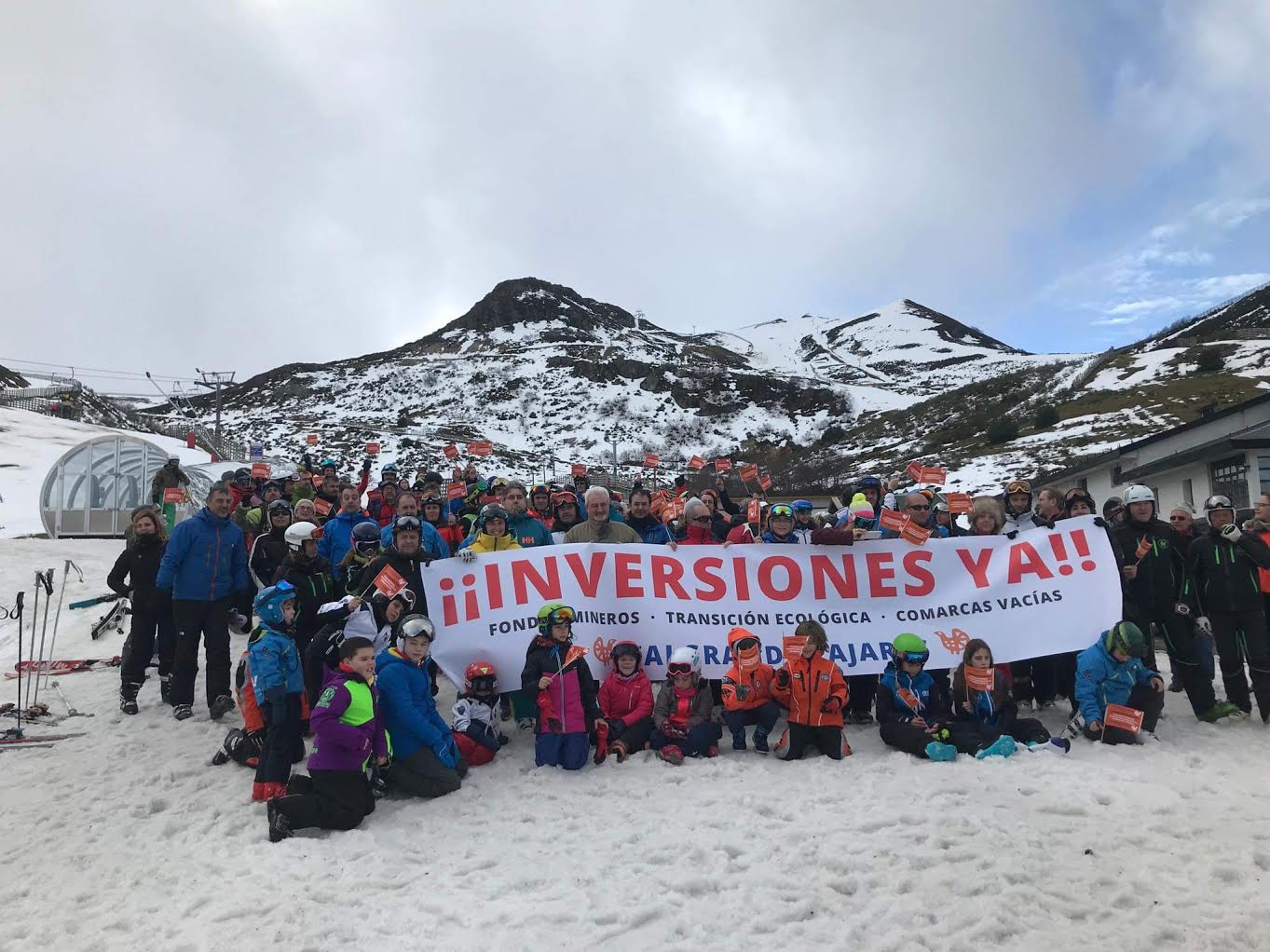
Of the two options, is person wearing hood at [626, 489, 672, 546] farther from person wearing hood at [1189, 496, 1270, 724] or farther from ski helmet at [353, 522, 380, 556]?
person wearing hood at [1189, 496, 1270, 724]

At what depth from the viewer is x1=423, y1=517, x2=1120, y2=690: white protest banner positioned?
6.55 metres

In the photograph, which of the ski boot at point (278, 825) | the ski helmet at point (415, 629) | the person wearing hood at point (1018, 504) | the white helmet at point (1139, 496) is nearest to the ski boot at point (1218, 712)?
the white helmet at point (1139, 496)

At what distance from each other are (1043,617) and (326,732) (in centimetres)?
600

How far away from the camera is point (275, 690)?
17.1ft

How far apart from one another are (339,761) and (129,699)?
3.48m

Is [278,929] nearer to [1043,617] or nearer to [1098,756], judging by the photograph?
[1098,756]

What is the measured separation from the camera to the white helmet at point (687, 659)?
20.5 ft

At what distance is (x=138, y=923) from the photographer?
12.4ft

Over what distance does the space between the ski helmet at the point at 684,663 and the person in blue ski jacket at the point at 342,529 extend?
3.21 m

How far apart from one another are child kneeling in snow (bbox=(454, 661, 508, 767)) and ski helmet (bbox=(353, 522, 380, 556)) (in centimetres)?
146

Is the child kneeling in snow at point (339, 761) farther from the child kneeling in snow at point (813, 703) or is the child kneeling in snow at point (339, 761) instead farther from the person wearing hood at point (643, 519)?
the person wearing hood at point (643, 519)

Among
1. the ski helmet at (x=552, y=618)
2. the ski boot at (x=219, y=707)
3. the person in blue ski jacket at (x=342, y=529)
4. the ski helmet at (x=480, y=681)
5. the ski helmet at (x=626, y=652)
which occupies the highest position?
the person in blue ski jacket at (x=342, y=529)

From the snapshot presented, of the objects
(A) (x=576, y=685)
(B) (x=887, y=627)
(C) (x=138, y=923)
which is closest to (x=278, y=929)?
(C) (x=138, y=923)

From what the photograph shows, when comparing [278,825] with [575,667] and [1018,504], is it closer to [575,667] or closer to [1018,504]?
[575,667]
